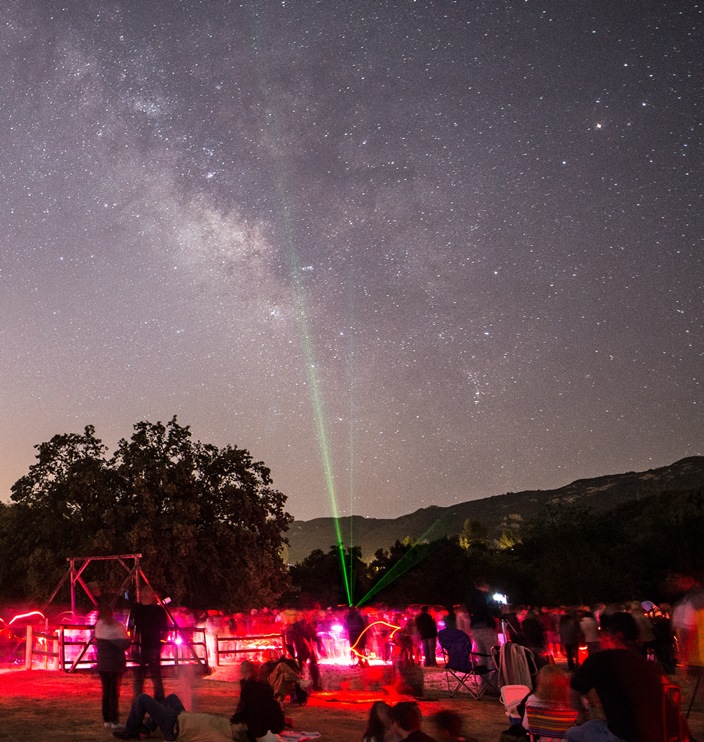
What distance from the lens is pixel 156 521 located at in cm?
3412

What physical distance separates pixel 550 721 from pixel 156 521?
96.9 feet

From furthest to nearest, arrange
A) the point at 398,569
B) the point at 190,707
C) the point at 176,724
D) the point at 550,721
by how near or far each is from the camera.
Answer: the point at 398,569
the point at 190,707
the point at 176,724
the point at 550,721

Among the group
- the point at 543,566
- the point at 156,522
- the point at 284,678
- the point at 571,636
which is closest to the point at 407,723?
the point at 284,678

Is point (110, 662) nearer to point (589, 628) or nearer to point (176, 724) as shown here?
point (176, 724)

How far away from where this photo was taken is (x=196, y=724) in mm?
7746

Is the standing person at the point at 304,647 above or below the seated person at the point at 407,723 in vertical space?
above

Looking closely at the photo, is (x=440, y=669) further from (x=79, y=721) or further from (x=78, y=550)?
(x=78, y=550)

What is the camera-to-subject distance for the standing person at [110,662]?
10016 millimetres

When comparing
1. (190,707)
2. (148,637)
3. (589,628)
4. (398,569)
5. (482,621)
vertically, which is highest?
(398,569)

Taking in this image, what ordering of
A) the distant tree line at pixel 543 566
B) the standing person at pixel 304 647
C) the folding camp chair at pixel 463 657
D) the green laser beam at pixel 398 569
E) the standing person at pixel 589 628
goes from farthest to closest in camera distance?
the green laser beam at pixel 398 569 → the distant tree line at pixel 543 566 → the standing person at pixel 589 628 → the standing person at pixel 304 647 → the folding camp chair at pixel 463 657

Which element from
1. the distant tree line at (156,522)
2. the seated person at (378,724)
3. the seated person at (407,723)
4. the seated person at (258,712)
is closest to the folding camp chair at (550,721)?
the seated person at (378,724)

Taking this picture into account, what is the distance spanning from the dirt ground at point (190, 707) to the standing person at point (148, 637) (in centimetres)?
79

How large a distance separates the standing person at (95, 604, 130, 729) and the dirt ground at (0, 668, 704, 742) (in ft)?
0.94

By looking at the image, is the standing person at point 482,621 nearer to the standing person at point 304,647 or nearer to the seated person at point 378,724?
the standing person at point 304,647
